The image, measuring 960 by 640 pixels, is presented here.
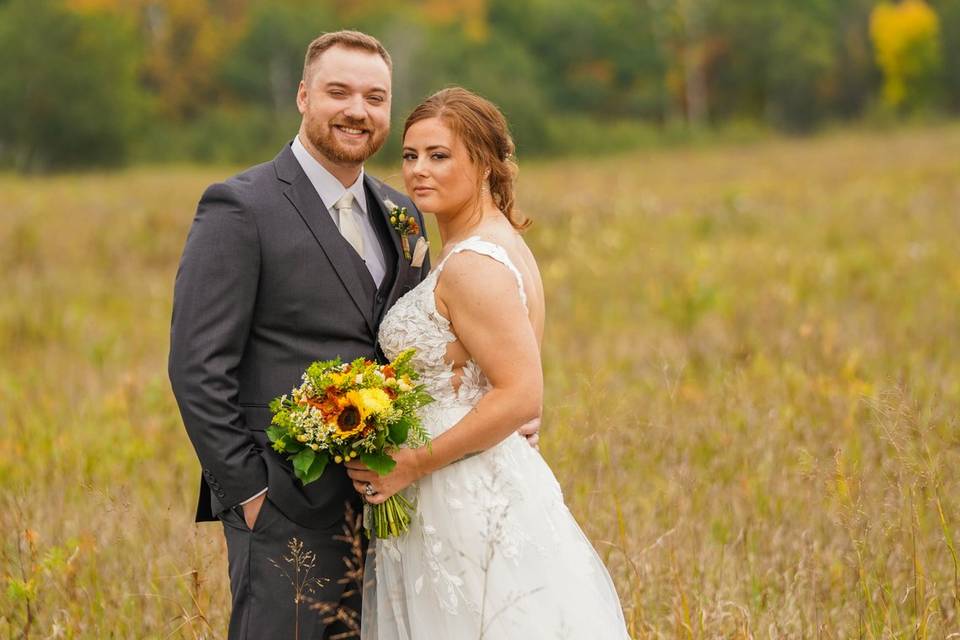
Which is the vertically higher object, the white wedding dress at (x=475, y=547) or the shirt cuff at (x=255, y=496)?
the shirt cuff at (x=255, y=496)

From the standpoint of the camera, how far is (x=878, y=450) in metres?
5.05

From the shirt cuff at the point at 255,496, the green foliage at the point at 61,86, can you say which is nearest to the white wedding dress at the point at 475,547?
the shirt cuff at the point at 255,496

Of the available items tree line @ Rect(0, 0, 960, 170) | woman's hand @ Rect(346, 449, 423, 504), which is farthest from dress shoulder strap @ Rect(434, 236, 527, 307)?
tree line @ Rect(0, 0, 960, 170)

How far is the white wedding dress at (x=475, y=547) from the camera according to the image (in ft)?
9.65

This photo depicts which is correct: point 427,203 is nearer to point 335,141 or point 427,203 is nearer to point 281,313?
point 335,141

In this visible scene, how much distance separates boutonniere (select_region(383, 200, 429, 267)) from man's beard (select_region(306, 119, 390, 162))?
0.66 ft

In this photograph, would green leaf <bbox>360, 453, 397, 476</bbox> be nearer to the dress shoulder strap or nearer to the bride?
the bride

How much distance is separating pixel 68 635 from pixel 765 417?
332 centimetres

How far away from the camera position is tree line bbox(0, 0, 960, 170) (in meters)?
40.2

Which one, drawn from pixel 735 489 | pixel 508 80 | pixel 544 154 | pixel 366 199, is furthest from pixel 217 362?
pixel 508 80

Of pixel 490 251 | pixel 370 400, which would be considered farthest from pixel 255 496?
pixel 490 251

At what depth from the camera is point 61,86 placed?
1578 inches

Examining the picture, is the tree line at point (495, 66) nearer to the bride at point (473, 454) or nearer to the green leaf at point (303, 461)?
the bride at point (473, 454)

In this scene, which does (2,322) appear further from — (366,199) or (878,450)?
(878,450)
